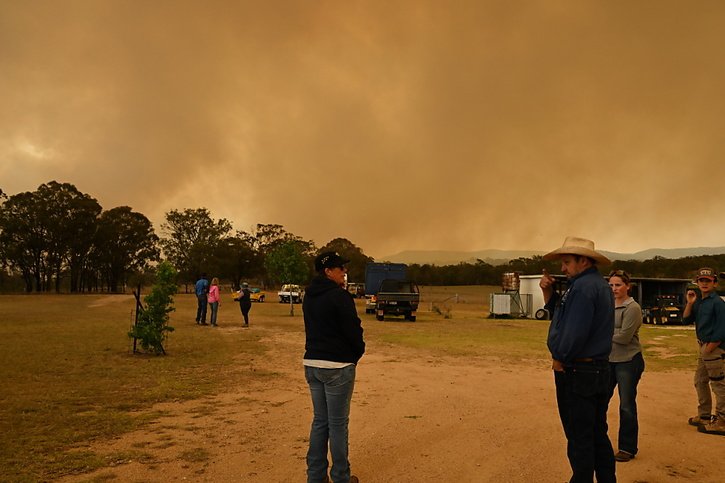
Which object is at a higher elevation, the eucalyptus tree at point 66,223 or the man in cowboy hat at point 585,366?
the eucalyptus tree at point 66,223

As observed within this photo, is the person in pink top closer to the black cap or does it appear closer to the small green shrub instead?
the small green shrub

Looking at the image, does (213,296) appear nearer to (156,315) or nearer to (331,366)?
(156,315)

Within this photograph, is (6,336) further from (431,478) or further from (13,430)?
(431,478)

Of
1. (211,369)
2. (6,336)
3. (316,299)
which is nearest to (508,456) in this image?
(316,299)

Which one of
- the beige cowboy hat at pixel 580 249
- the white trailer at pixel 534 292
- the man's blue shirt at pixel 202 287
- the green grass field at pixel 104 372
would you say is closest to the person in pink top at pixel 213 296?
the man's blue shirt at pixel 202 287

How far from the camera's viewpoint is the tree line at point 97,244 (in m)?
67.1

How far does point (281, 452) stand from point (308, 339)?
1.85m

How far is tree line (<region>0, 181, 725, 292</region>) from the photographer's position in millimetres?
67250

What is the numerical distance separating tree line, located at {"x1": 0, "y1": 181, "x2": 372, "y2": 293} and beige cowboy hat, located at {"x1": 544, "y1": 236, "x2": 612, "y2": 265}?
52.7m

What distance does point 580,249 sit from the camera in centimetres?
409

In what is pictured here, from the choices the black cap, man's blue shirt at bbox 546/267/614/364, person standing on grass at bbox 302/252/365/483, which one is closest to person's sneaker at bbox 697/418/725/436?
man's blue shirt at bbox 546/267/614/364

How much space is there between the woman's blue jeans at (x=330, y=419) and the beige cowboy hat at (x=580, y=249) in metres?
1.91

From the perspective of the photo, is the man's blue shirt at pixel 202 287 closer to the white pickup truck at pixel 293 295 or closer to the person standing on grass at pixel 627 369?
the person standing on grass at pixel 627 369

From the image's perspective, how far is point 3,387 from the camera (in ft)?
28.5
